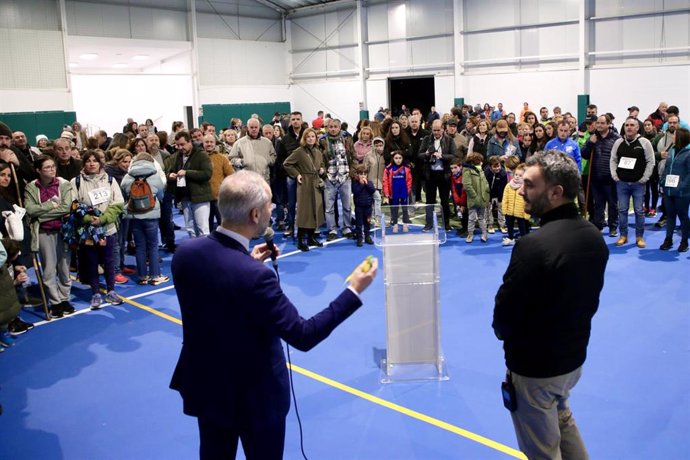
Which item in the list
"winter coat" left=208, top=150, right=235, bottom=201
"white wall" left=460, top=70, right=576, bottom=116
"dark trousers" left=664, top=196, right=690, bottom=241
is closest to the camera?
"dark trousers" left=664, top=196, right=690, bottom=241

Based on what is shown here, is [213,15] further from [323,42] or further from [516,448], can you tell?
[516,448]

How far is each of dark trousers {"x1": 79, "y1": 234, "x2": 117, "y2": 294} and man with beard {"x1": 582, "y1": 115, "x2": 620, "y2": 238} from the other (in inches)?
250

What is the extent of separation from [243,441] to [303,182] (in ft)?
21.7

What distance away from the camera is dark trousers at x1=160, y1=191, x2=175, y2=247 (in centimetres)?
873

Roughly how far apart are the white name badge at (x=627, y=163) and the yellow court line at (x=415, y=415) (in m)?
5.28

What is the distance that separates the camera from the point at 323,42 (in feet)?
82.7

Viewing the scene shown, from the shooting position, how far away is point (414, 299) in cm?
466

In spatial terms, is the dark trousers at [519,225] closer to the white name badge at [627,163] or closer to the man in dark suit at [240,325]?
the white name badge at [627,163]

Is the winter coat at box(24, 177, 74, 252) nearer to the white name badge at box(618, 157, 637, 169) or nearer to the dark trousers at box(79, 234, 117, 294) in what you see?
the dark trousers at box(79, 234, 117, 294)

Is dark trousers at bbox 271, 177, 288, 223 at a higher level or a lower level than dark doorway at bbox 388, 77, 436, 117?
lower

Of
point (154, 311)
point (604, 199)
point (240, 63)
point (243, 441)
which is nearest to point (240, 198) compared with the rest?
point (243, 441)

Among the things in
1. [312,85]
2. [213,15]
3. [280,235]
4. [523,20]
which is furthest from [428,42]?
[280,235]

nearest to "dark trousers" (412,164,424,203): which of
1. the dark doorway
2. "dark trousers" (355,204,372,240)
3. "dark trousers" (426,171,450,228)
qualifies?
"dark trousers" (426,171,450,228)

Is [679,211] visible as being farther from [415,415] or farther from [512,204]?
[415,415]
